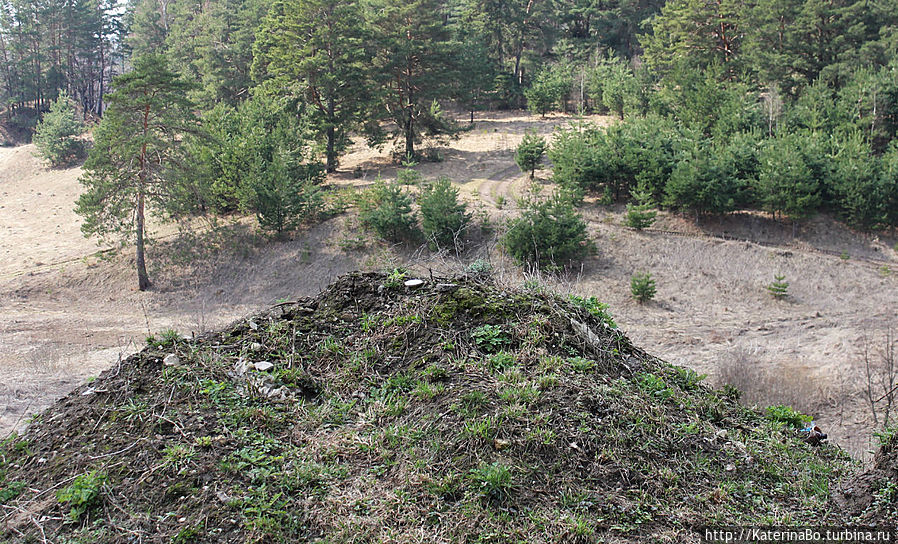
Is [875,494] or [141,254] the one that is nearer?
[875,494]

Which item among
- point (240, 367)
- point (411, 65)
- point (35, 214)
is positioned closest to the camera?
point (240, 367)

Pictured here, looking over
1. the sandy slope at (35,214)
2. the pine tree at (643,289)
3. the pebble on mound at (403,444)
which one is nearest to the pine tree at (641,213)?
the pine tree at (643,289)

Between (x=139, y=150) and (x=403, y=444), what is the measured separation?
716 inches

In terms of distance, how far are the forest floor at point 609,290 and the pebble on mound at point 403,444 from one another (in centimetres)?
574

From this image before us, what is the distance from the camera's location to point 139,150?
1988cm

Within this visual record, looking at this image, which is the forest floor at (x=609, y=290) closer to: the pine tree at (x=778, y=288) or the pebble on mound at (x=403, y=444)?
the pine tree at (x=778, y=288)

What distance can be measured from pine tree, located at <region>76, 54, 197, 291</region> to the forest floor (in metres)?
2.72

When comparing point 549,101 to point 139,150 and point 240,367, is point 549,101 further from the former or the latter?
point 240,367

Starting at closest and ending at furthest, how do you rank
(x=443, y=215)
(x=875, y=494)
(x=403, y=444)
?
(x=875, y=494) → (x=403, y=444) → (x=443, y=215)

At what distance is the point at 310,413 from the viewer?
5387mm

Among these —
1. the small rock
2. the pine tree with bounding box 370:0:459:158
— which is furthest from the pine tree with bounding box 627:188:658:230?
the small rock

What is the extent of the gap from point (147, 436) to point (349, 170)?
27.1 metres

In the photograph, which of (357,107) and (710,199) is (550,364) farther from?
(357,107)

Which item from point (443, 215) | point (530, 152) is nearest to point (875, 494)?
point (443, 215)
